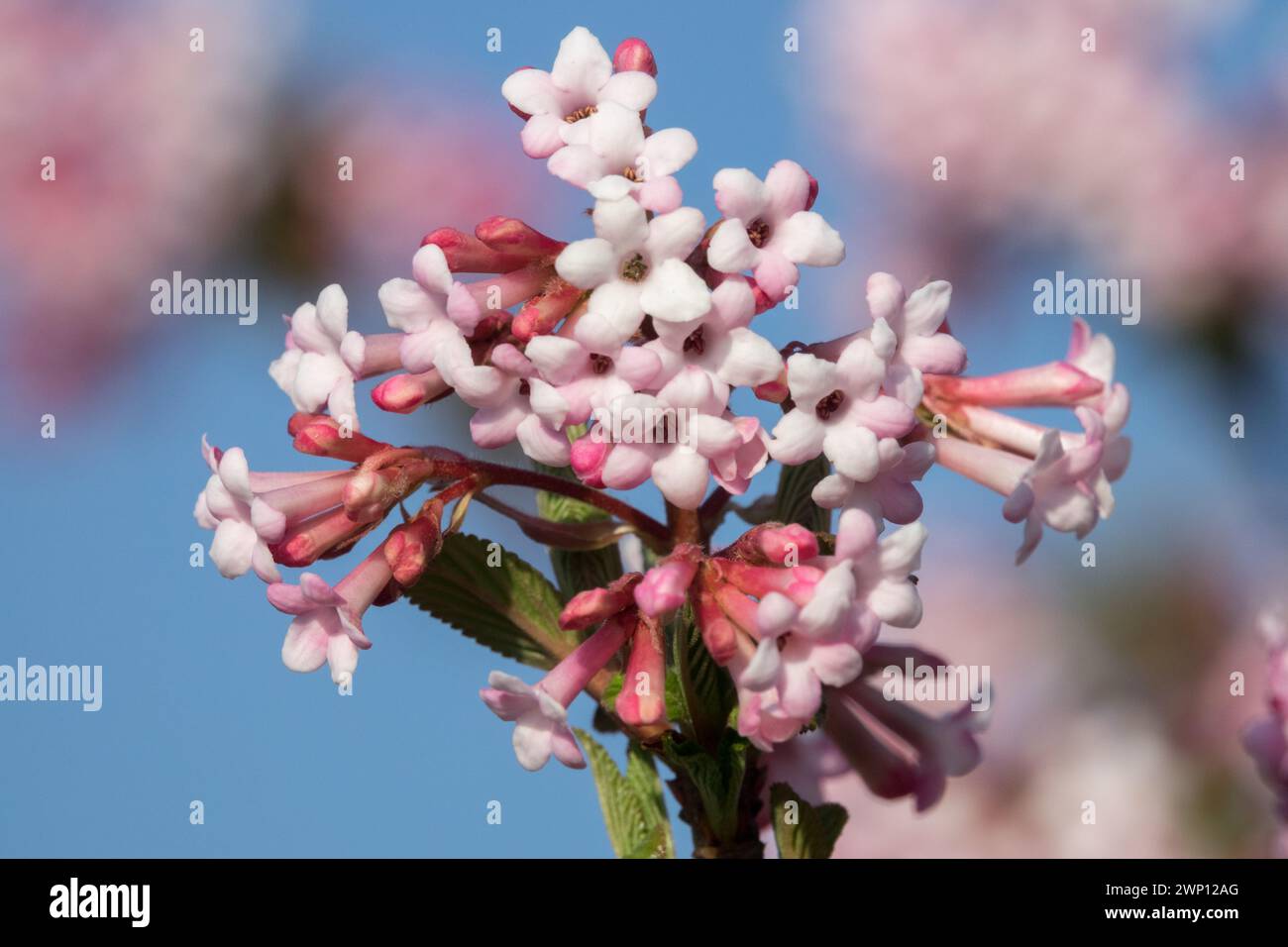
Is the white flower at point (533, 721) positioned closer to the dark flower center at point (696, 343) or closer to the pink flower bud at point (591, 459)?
the pink flower bud at point (591, 459)

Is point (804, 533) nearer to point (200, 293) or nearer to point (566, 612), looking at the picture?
point (566, 612)

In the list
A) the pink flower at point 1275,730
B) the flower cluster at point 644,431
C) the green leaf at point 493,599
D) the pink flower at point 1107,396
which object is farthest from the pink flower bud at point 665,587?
the pink flower at point 1275,730

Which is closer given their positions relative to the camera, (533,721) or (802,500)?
(533,721)

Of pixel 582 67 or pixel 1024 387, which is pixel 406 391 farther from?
pixel 1024 387

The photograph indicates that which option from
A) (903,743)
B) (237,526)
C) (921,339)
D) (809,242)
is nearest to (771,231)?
(809,242)

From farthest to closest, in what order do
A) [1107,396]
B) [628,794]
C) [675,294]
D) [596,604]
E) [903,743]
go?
1. [903,743]
2. [628,794]
3. [1107,396]
4. [596,604]
5. [675,294]

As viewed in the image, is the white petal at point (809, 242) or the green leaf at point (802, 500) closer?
the white petal at point (809, 242)

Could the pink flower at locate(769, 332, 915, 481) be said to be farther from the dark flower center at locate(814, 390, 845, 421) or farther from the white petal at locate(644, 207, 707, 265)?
the white petal at locate(644, 207, 707, 265)
